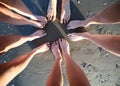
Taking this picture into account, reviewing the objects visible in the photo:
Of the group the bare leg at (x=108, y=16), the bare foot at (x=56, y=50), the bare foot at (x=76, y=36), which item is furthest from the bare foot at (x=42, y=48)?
the bare leg at (x=108, y=16)

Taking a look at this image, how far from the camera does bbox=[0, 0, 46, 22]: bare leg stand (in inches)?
55.4

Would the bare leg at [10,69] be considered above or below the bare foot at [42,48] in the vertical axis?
above

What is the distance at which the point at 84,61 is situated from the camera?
158 cm

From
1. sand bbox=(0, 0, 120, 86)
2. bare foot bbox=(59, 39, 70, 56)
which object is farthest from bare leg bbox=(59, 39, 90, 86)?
sand bbox=(0, 0, 120, 86)

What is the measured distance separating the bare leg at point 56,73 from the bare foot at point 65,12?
14 centimetres

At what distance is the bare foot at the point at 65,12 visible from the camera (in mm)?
1544

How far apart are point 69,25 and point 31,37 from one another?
22cm

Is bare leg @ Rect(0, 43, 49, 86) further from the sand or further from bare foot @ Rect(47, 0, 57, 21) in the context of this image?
bare foot @ Rect(47, 0, 57, 21)

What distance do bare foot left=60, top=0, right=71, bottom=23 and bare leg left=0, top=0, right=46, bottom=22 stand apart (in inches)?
4.2

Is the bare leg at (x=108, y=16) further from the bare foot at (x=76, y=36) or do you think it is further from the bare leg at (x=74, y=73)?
the bare leg at (x=74, y=73)

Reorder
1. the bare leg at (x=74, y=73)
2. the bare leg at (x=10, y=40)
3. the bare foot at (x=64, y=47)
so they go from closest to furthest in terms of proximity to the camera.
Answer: the bare leg at (x=74, y=73)
the bare leg at (x=10, y=40)
the bare foot at (x=64, y=47)

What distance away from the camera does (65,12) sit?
1559 millimetres

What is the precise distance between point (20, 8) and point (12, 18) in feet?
0.22

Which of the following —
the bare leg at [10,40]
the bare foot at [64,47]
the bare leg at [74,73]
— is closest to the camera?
the bare leg at [74,73]
